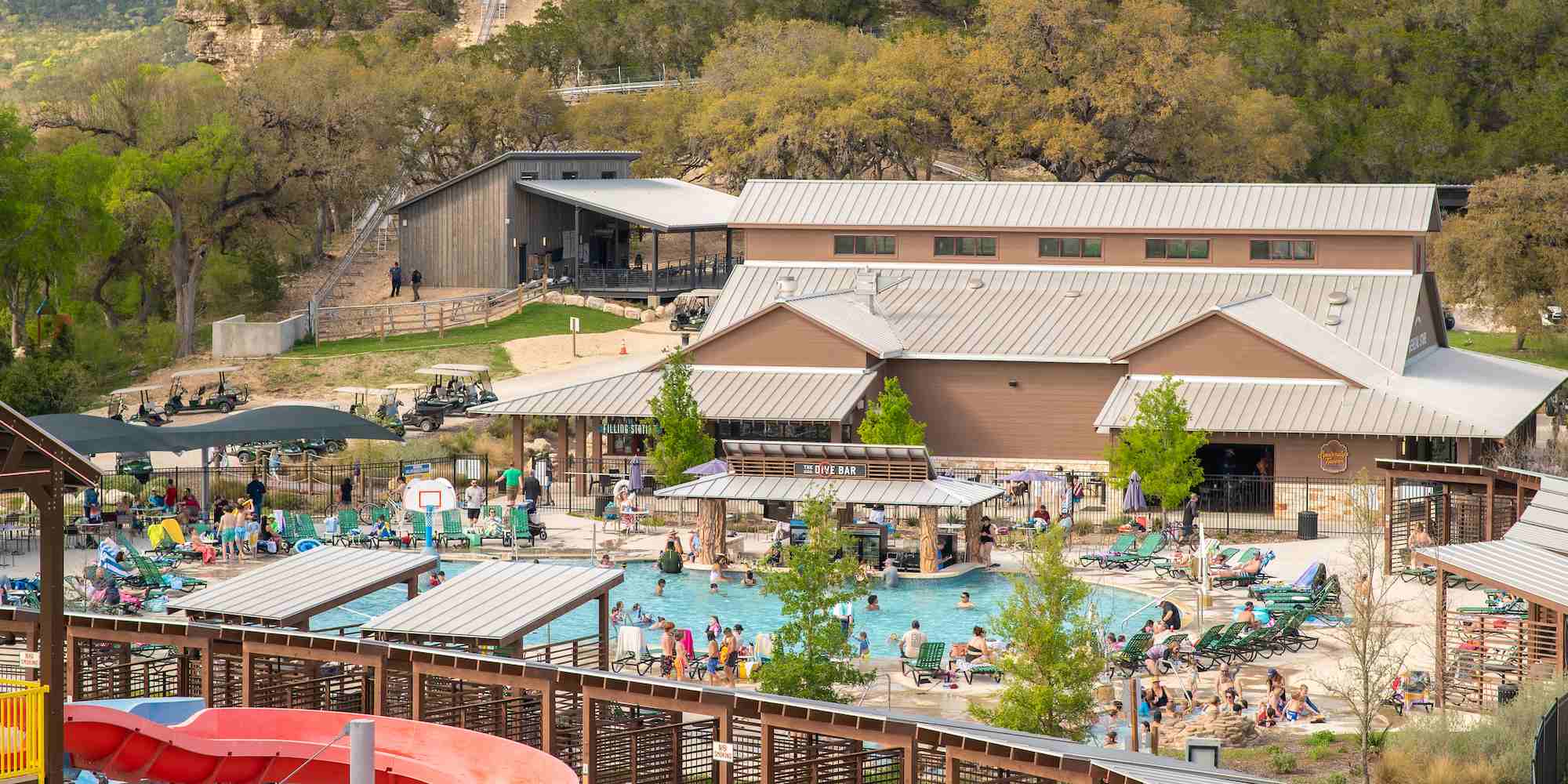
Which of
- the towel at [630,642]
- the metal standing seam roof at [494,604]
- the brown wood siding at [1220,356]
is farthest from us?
the brown wood siding at [1220,356]

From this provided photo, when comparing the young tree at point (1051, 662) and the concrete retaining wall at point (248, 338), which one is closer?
the young tree at point (1051, 662)

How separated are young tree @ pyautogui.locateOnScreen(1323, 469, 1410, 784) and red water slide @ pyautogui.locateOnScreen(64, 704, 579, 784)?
1120cm

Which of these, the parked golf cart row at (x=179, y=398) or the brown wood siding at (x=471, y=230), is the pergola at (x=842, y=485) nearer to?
the parked golf cart row at (x=179, y=398)

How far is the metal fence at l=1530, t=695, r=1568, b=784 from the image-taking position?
23859 millimetres

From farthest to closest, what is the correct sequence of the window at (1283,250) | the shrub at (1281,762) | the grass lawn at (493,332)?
1. the grass lawn at (493,332)
2. the window at (1283,250)
3. the shrub at (1281,762)

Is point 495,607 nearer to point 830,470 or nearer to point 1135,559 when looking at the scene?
point 830,470

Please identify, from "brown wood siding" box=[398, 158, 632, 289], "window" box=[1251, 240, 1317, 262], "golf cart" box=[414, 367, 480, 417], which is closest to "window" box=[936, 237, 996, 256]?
"window" box=[1251, 240, 1317, 262]

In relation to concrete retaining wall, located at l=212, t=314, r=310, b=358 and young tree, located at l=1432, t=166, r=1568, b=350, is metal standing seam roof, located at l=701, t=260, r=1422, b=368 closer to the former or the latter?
young tree, located at l=1432, t=166, r=1568, b=350

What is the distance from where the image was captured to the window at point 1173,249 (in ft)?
193

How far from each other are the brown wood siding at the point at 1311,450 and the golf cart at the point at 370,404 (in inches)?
845

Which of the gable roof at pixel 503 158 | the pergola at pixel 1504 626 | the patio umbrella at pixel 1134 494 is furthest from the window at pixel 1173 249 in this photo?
the gable roof at pixel 503 158

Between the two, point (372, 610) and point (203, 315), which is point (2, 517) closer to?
point (372, 610)

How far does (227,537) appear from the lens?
44.3 m

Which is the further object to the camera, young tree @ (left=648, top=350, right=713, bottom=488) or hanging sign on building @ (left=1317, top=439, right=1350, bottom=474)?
hanging sign on building @ (left=1317, top=439, right=1350, bottom=474)
